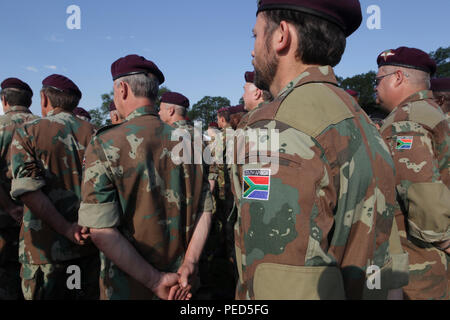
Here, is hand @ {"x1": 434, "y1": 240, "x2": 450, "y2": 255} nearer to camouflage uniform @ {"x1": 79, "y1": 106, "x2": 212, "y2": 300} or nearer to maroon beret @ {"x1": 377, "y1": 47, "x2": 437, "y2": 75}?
maroon beret @ {"x1": 377, "y1": 47, "x2": 437, "y2": 75}

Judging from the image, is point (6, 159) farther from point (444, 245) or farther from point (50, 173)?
point (444, 245)

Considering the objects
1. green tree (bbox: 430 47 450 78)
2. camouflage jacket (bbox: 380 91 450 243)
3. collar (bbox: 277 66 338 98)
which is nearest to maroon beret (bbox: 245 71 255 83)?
camouflage jacket (bbox: 380 91 450 243)

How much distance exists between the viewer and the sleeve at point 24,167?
2.62m

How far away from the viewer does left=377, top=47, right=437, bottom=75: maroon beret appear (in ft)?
9.02

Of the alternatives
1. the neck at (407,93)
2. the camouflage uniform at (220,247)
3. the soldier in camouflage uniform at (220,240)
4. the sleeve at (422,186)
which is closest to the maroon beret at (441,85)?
the neck at (407,93)

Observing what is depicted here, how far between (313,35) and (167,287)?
1.90 m

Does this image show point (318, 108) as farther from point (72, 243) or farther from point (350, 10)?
point (72, 243)

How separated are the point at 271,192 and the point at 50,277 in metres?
2.96

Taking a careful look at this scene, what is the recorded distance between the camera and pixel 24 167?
2.66 m

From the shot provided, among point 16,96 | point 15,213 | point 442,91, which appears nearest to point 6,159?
point 15,213

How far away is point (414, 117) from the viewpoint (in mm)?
2445

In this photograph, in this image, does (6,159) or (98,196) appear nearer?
(98,196)

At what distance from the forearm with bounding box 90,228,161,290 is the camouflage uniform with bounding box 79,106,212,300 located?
75mm
